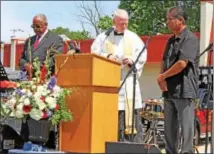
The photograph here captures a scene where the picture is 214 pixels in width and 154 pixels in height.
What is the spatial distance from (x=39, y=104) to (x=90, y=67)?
58 centimetres


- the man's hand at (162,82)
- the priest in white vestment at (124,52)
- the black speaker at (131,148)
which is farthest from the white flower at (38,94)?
the priest in white vestment at (124,52)

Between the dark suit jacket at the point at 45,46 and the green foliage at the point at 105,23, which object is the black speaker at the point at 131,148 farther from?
the green foliage at the point at 105,23

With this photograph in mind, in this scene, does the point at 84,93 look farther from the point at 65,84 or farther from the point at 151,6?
the point at 151,6

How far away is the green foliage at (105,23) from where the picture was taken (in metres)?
6.70

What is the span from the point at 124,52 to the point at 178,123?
1.17 metres

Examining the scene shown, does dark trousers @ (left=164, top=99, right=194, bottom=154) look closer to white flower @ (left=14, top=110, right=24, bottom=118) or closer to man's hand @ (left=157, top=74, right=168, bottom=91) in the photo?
man's hand @ (left=157, top=74, right=168, bottom=91)

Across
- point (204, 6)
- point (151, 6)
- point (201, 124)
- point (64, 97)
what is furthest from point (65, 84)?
point (151, 6)

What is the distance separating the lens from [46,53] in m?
5.54

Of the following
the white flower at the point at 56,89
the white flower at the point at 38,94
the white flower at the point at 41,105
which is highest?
the white flower at the point at 56,89

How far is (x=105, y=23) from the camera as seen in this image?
6832 mm

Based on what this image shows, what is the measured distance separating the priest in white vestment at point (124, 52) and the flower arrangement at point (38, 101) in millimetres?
1446

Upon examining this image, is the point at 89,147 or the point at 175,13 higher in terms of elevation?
the point at 175,13

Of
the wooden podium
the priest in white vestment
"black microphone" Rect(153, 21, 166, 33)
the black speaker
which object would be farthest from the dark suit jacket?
the black speaker

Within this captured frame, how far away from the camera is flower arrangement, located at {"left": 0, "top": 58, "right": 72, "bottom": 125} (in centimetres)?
430
